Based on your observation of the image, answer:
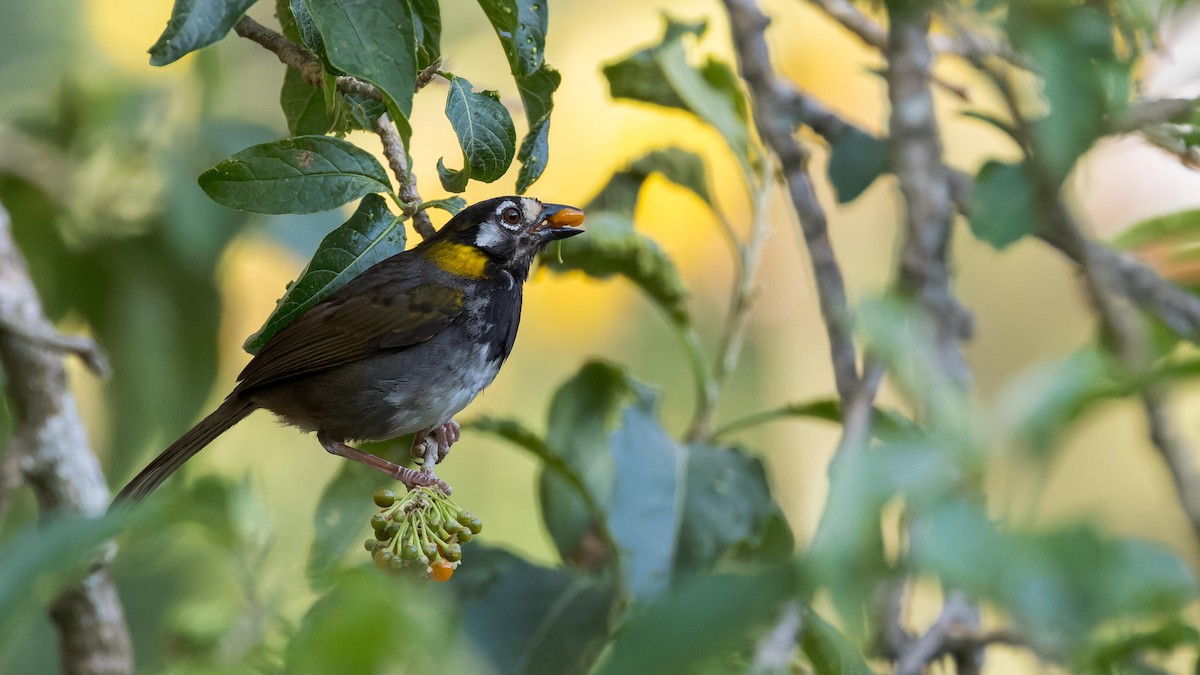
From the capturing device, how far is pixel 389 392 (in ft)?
9.62

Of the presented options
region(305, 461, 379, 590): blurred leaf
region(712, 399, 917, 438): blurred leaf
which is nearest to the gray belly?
region(305, 461, 379, 590): blurred leaf

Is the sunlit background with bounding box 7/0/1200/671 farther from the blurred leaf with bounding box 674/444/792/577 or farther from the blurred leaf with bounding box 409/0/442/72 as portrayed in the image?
the blurred leaf with bounding box 409/0/442/72

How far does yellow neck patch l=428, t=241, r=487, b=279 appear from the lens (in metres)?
3.15

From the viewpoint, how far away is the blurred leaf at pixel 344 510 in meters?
2.98

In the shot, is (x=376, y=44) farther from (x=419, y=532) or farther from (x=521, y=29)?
(x=419, y=532)

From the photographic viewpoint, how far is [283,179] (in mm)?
1956

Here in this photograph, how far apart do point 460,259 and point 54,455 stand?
116 centimetres

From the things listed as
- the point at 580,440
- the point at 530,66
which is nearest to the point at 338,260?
the point at 530,66

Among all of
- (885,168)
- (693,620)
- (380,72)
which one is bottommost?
(693,620)

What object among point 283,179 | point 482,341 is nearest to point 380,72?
point 283,179

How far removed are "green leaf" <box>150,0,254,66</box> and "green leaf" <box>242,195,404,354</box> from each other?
0.42 metres

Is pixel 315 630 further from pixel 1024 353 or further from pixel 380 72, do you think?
pixel 1024 353

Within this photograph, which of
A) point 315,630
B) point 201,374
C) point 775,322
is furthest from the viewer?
point 775,322

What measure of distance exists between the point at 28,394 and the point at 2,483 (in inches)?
9.8
